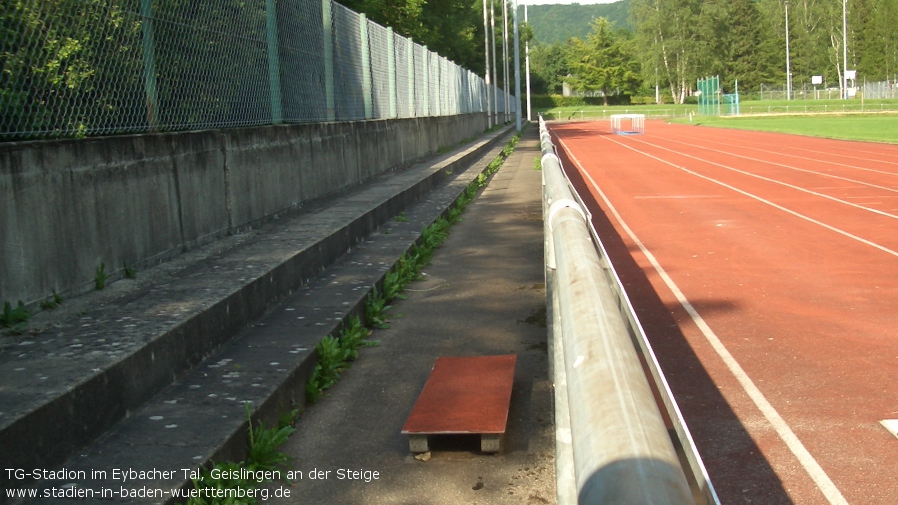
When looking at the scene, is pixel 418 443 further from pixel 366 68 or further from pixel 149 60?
pixel 366 68

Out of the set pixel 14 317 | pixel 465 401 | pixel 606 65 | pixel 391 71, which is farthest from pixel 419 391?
pixel 606 65

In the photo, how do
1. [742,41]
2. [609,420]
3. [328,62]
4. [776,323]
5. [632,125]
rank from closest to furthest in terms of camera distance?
1. [609,420]
2. [776,323]
3. [328,62]
4. [632,125]
5. [742,41]

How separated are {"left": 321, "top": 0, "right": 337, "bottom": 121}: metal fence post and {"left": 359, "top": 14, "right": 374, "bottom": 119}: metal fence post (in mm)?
2684

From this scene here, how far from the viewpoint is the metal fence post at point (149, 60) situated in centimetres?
771

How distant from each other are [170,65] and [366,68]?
9625mm

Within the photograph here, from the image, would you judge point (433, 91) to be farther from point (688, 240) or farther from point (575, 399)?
point (575, 399)

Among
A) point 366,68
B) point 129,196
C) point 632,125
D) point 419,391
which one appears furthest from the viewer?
point 632,125

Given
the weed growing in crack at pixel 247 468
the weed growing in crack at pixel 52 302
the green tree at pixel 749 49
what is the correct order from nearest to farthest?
the weed growing in crack at pixel 247 468
the weed growing in crack at pixel 52 302
the green tree at pixel 749 49

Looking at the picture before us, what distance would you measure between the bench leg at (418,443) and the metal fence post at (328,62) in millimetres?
9846

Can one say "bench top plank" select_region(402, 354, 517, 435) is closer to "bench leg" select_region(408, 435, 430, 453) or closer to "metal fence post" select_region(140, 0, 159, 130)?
"bench leg" select_region(408, 435, 430, 453)

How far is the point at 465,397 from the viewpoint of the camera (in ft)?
17.4

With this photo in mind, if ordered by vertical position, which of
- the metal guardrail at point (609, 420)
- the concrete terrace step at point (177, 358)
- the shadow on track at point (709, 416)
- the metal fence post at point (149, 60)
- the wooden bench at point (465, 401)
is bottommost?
the shadow on track at point (709, 416)

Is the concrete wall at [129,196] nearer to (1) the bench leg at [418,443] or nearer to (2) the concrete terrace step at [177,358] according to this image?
(2) the concrete terrace step at [177,358]

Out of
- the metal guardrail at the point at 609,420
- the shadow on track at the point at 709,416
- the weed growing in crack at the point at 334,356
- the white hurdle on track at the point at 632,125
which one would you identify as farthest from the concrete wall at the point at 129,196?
the white hurdle on track at the point at 632,125
